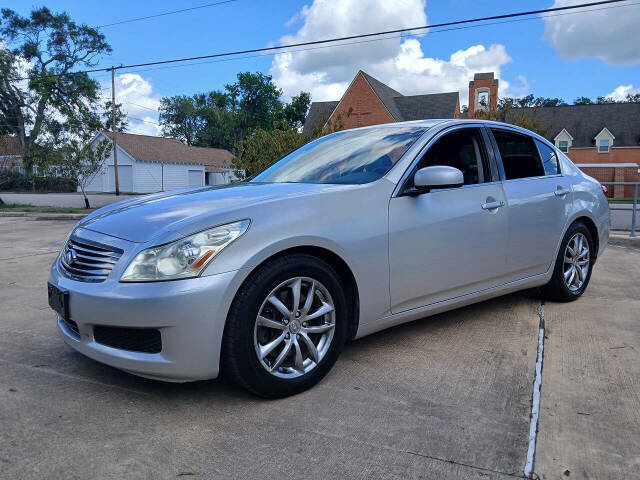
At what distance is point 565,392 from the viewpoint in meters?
2.89

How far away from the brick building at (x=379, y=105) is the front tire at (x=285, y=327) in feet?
110

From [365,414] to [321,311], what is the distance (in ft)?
1.96

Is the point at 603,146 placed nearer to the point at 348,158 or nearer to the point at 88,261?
the point at 348,158

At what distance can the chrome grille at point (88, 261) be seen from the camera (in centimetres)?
263

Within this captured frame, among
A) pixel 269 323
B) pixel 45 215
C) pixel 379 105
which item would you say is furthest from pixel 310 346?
pixel 379 105

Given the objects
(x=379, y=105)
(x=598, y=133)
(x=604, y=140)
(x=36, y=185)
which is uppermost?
(x=379, y=105)

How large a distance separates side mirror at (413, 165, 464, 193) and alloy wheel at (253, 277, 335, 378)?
968 millimetres

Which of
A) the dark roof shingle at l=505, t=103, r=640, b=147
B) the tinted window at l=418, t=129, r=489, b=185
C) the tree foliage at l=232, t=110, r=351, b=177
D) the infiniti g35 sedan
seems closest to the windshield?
the infiniti g35 sedan

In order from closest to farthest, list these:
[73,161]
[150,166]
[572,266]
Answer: [572,266] < [73,161] < [150,166]

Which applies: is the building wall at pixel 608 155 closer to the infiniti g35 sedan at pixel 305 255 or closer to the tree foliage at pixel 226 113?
the tree foliage at pixel 226 113

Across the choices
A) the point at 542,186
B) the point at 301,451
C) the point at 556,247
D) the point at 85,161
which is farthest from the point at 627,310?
the point at 85,161

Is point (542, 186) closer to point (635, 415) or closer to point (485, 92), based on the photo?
point (635, 415)

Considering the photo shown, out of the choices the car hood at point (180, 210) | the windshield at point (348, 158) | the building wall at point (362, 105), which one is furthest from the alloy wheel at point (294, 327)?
the building wall at point (362, 105)

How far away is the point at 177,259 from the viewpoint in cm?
251
